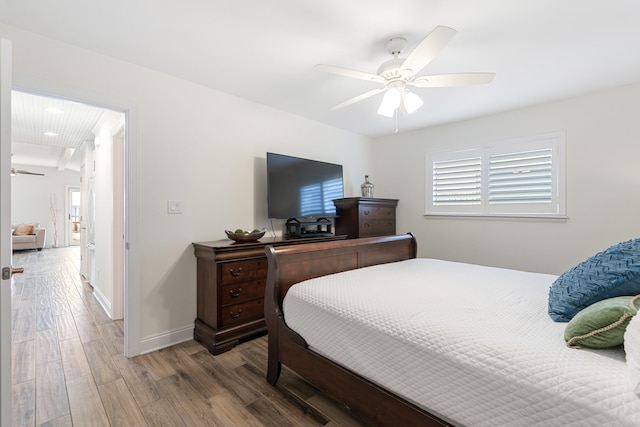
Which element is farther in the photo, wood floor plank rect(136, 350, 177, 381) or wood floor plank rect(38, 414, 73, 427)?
wood floor plank rect(136, 350, 177, 381)

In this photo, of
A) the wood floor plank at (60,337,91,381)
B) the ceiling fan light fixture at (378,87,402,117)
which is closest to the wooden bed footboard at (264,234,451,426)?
the ceiling fan light fixture at (378,87,402,117)

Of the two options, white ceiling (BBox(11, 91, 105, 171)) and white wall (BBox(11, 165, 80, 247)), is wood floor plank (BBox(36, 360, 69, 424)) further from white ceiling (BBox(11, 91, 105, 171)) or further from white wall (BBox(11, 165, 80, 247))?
white wall (BBox(11, 165, 80, 247))

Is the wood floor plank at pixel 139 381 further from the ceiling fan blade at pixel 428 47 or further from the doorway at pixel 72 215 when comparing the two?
the doorway at pixel 72 215

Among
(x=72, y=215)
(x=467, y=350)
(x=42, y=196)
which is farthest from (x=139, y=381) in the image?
(x=72, y=215)

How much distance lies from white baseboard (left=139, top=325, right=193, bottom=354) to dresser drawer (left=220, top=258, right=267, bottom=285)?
Result: 0.68 metres

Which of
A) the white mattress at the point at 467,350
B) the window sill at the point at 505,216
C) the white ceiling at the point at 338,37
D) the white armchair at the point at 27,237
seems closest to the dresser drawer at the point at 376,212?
the window sill at the point at 505,216

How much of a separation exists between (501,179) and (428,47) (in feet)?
8.43

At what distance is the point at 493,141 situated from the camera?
11.7 feet

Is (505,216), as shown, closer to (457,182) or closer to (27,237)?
(457,182)

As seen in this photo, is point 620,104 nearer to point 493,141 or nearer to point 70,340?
point 493,141

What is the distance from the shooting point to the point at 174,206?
2.58m

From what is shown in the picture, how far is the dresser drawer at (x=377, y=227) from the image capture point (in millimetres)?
3873

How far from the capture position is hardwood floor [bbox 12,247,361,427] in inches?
63.9

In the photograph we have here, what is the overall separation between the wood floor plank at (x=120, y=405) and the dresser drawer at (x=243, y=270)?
3.08 ft
